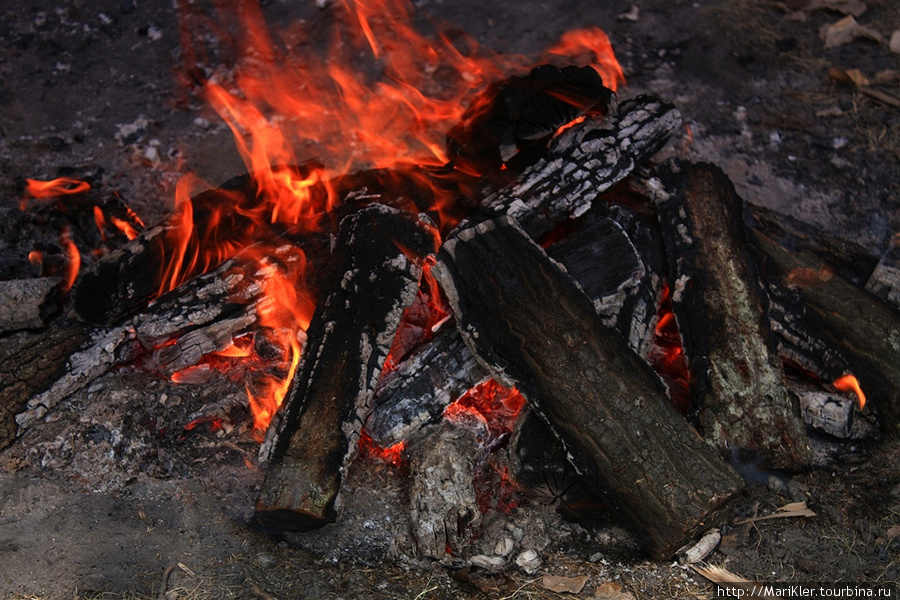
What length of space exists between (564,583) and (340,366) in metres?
1.28

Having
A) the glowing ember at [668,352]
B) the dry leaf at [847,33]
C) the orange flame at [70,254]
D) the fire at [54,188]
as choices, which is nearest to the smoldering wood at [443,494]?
the glowing ember at [668,352]

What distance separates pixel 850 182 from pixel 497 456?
3244 millimetres

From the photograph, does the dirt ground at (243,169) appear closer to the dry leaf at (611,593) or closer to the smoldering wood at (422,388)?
the dry leaf at (611,593)

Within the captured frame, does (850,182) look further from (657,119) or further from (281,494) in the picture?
(281,494)

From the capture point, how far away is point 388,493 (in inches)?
128

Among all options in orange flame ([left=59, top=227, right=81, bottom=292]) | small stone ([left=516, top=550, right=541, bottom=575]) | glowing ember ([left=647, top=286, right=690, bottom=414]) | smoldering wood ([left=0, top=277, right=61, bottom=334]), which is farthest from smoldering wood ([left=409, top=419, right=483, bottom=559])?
orange flame ([left=59, top=227, right=81, bottom=292])

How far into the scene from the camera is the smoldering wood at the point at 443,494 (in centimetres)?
304

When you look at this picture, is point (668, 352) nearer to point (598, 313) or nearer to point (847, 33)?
point (598, 313)

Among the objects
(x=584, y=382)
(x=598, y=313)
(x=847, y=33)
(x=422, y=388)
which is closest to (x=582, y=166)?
(x=598, y=313)

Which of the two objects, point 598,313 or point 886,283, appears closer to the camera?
point 598,313

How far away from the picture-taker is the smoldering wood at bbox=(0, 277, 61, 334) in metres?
3.64

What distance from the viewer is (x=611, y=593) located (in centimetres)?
289

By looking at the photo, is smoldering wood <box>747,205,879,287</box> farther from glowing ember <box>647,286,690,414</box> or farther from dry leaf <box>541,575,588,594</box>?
dry leaf <box>541,575,588,594</box>

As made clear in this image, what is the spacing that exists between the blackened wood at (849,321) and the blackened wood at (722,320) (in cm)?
27
